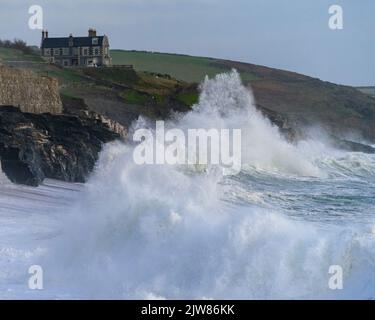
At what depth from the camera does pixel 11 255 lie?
1359 cm

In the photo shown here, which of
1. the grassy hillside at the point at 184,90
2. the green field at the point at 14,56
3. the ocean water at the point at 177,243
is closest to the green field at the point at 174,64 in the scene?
the grassy hillside at the point at 184,90

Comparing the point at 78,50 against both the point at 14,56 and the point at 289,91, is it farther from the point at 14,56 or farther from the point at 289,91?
the point at 289,91

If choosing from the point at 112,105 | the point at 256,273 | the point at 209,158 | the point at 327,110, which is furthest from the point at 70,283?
the point at 327,110

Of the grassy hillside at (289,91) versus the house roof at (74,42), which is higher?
the house roof at (74,42)

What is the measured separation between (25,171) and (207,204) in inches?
417

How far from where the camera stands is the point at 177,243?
1247 centimetres

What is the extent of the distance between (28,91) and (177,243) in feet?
60.3

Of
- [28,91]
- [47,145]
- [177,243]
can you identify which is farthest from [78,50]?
[177,243]

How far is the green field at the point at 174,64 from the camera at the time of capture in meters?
63.7

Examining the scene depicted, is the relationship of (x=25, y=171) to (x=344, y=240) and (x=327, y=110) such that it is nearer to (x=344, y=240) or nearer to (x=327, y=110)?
(x=344, y=240)

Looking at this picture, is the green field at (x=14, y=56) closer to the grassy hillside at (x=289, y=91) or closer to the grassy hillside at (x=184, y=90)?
the grassy hillside at (x=184, y=90)

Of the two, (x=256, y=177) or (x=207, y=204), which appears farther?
(x=256, y=177)

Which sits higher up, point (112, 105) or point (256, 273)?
point (112, 105)

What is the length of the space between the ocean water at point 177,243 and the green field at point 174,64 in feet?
146
